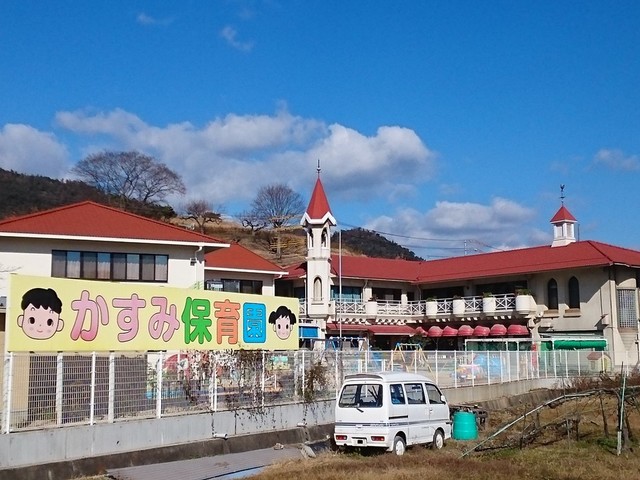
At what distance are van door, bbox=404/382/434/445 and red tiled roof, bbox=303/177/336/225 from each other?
28908 millimetres

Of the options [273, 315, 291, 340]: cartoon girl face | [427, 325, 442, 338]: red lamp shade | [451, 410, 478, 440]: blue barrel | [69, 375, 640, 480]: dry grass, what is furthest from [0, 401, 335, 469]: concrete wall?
[427, 325, 442, 338]: red lamp shade

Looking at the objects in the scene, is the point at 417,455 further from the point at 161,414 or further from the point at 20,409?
the point at 20,409

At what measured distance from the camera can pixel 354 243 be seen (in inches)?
4321

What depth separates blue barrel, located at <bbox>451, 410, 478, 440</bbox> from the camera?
2150 cm

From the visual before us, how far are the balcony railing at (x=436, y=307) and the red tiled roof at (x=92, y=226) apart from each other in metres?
17.5

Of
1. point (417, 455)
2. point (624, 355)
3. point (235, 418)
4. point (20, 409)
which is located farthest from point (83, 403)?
point (624, 355)

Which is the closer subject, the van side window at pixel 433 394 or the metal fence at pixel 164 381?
the metal fence at pixel 164 381

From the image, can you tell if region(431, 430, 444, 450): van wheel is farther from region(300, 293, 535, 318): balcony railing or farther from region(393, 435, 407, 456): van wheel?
region(300, 293, 535, 318): balcony railing

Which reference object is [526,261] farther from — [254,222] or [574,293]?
[254,222]

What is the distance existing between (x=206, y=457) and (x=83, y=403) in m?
3.44

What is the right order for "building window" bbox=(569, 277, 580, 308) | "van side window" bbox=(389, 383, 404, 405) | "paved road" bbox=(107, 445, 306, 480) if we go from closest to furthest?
"paved road" bbox=(107, 445, 306, 480) < "van side window" bbox=(389, 383, 404, 405) < "building window" bbox=(569, 277, 580, 308)

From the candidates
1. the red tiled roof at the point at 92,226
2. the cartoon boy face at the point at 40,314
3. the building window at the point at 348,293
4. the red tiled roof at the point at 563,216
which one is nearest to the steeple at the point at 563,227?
the red tiled roof at the point at 563,216

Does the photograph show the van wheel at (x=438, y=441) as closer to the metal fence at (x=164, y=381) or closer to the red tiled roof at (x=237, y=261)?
the metal fence at (x=164, y=381)

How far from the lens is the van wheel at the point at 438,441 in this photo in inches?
758
